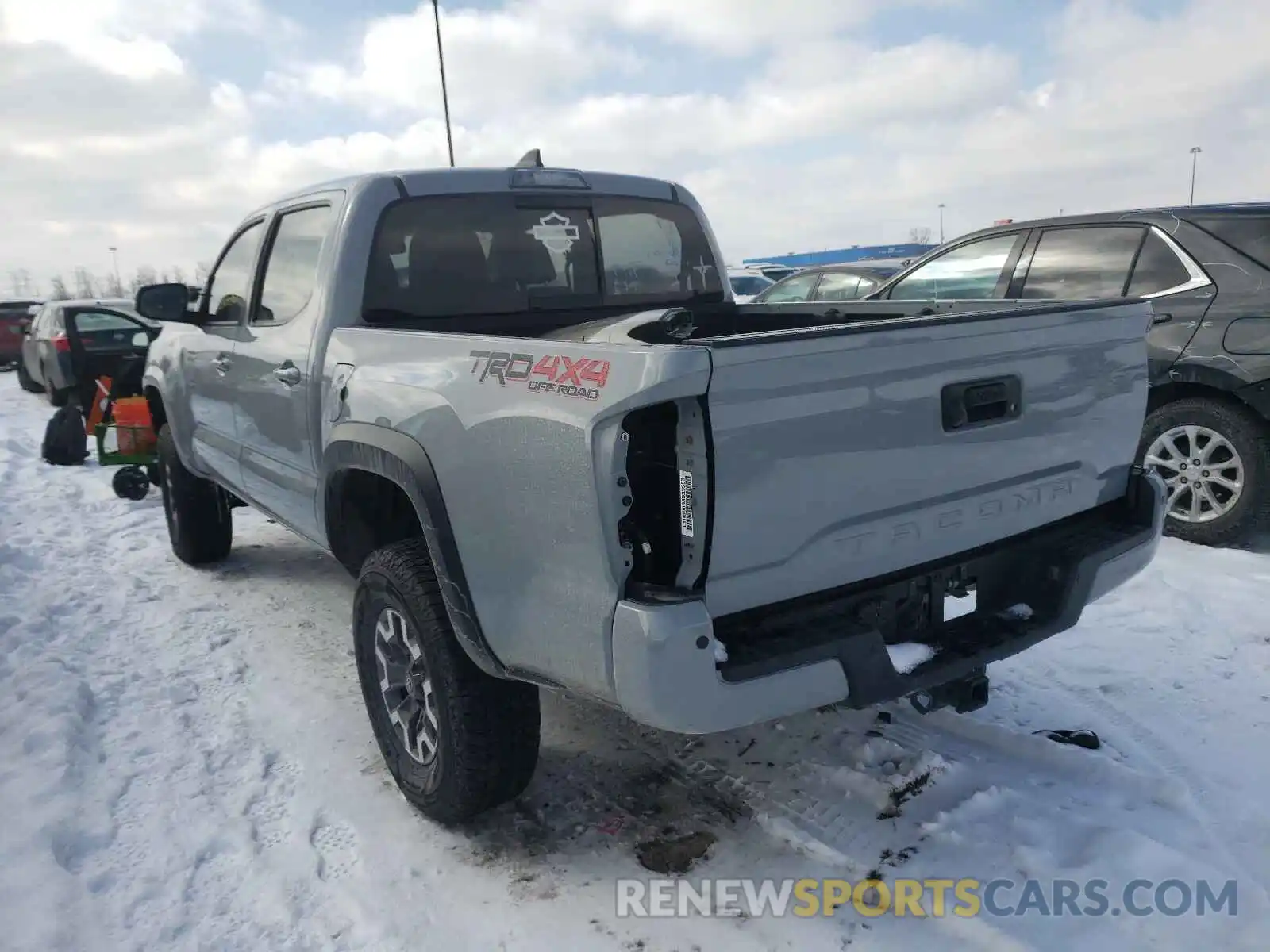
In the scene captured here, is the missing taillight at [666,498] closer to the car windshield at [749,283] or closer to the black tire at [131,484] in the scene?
the black tire at [131,484]

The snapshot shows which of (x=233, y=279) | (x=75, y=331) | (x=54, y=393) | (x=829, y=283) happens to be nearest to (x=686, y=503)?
(x=233, y=279)

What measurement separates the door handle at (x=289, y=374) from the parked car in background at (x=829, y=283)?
7.43 metres

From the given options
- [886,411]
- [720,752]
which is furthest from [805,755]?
[886,411]

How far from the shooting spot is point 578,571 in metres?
2.18

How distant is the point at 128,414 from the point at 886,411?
7.00m

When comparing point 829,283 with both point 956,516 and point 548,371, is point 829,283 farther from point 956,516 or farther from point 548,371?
point 548,371

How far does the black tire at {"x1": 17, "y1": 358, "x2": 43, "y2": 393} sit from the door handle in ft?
46.3

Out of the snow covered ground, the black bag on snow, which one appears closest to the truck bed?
the snow covered ground

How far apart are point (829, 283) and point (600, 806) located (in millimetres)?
8791

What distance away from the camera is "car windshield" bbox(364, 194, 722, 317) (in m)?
3.48

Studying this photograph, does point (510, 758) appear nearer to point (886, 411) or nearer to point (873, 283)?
point (886, 411)

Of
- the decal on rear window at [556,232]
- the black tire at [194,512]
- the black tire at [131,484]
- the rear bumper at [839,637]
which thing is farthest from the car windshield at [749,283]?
the rear bumper at [839,637]

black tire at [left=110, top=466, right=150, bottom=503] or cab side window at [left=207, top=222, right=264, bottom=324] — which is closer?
cab side window at [left=207, top=222, right=264, bottom=324]

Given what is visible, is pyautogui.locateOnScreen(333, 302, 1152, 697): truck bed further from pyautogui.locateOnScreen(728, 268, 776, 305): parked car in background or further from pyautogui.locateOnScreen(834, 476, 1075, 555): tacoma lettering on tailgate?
pyautogui.locateOnScreen(728, 268, 776, 305): parked car in background
